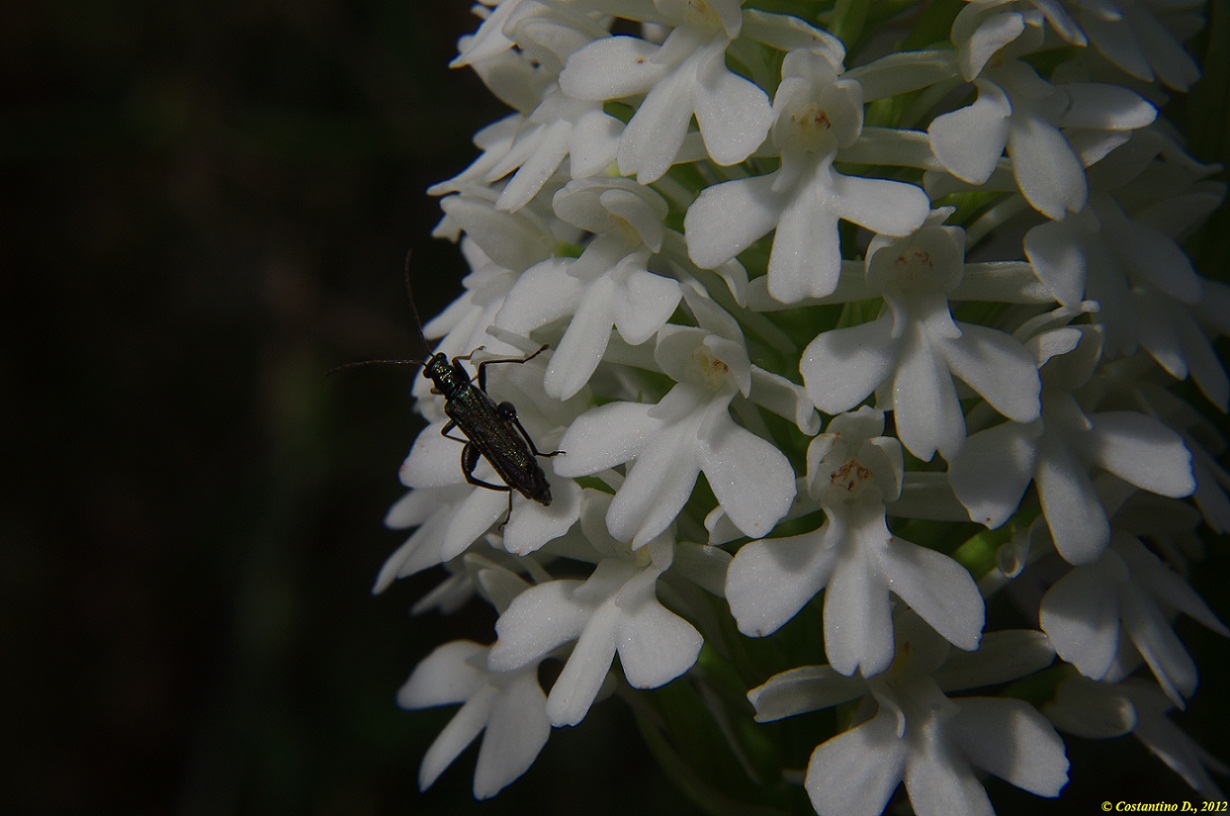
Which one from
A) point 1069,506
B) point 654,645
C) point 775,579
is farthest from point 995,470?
point 654,645

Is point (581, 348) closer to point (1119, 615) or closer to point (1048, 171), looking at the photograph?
point (1048, 171)

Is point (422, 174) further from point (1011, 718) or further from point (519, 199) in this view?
point (1011, 718)

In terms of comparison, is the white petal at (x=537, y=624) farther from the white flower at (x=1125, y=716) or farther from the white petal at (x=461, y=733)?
the white flower at (x=1125, y=716)

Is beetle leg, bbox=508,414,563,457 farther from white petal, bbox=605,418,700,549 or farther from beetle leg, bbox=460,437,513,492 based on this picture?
white petal, bbox=605,418,700,549

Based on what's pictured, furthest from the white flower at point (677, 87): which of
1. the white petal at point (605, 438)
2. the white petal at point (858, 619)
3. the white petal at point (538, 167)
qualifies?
the white petal at point (858, 619)

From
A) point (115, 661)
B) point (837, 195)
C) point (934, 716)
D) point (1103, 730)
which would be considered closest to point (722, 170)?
point (837, 195)

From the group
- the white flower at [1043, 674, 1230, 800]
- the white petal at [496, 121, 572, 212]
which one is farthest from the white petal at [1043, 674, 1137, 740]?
the white petal at [496, 121, 572, 212]
